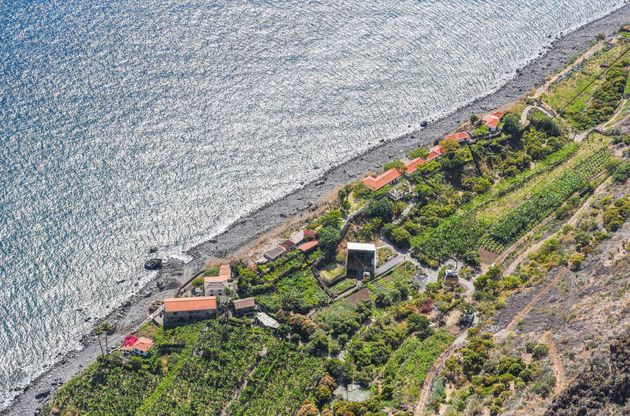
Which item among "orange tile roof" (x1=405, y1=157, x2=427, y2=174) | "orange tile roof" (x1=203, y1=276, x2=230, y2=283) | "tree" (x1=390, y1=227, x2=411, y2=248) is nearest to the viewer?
"orange tile roof" (x1=203, y1=276, x2=230, y2=283)

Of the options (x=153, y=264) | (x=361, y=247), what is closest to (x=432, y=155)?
(x=361, y=247)

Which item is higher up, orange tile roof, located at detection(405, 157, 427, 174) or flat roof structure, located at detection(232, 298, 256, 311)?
orange tile roof, located at detection(405, 157, 427, 174)

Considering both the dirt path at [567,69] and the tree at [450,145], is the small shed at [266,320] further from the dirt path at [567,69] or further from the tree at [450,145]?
the dirt path at [567,69]

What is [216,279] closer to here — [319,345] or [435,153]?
[319,345]

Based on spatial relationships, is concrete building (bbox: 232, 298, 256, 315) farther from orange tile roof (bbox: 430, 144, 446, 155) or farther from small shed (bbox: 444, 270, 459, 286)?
orange tile roof (bbox: 430, 144, 446, 155)

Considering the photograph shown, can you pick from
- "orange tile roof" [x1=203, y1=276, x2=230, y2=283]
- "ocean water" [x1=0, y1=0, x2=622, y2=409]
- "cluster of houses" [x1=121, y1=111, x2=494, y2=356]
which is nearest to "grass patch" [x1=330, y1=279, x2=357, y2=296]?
"cluster of houses" [x1=121, y1=111, x2=494, y2=356]

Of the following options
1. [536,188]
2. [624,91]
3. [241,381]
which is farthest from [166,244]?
[624,91]

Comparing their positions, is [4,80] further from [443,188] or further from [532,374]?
[532,374]
